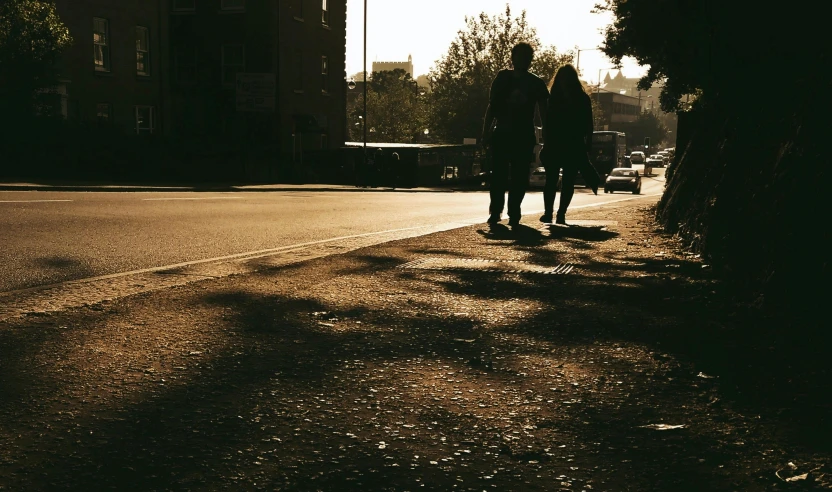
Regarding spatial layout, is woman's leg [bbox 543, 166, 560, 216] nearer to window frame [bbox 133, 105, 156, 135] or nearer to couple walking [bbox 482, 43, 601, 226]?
couple walking [bbox 482, 43, 601, 226]

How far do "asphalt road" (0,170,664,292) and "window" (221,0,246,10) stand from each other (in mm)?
28331

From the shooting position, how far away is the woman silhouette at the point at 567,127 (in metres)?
10.3

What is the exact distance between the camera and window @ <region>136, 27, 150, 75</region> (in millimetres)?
37188

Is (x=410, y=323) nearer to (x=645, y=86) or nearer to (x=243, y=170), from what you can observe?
(x=645, y=86)

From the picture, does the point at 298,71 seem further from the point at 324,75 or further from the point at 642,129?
the point at 642,129

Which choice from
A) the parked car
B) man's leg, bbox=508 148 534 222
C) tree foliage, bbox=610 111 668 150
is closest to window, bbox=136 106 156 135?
man's leg, bbox=508 148 534 222

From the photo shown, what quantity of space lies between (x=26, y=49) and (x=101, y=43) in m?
9.30

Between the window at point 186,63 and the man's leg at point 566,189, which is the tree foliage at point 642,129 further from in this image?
the man's leg at point 566,189

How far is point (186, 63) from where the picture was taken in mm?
42531

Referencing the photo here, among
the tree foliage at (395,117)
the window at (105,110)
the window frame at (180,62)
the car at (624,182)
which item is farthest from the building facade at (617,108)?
the window at (105,110)

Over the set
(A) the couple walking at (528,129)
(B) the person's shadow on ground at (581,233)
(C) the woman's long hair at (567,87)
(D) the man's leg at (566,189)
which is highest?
(C) the woman's long hair at (567,87)

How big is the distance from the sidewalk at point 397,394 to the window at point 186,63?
3925cm

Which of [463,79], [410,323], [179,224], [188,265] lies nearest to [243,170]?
[179,224]

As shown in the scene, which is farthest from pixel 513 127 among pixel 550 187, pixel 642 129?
pixel 642 129
